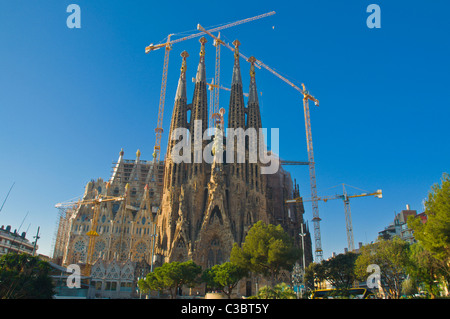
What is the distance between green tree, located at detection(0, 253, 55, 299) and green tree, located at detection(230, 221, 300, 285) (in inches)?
774

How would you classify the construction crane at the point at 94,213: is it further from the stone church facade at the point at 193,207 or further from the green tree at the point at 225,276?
the green tree at the point at 225,276

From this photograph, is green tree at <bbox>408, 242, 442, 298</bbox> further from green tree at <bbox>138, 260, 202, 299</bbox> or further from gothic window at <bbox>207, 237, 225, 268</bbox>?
gothic window at <bbox>207, 237, 225, 268</bbox>

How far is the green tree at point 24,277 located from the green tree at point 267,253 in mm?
19653

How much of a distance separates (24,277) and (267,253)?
23560 millimetres

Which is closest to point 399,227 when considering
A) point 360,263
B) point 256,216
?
point 256,216

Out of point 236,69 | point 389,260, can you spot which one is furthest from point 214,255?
point 236,69

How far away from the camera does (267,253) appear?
39.2m

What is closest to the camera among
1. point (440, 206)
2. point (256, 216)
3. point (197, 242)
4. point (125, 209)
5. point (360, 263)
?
point (440, 206)

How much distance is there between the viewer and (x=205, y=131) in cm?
7081

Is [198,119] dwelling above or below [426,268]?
above

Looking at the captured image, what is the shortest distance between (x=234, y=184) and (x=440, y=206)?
44106mm

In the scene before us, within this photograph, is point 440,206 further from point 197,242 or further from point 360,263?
point 197,242

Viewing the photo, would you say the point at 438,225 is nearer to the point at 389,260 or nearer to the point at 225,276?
the point at 389,260
